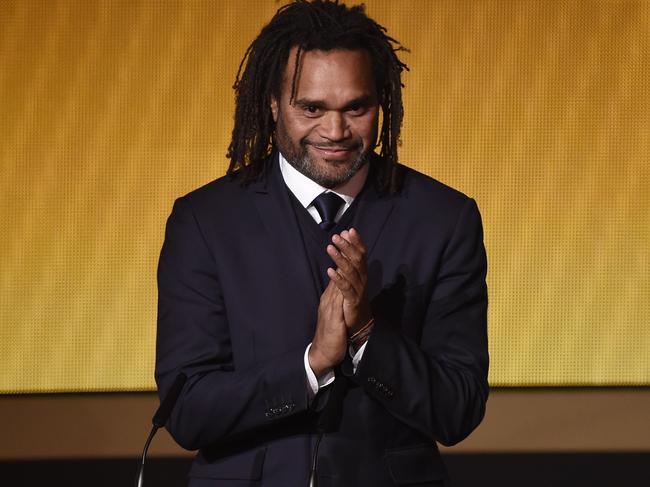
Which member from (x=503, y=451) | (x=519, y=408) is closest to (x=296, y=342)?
(x=503, y=451)

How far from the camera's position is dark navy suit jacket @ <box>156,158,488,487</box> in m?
1.53

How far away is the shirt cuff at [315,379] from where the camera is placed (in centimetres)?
152

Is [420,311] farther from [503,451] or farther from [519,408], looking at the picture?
[519,408]

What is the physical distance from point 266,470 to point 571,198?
9.81 feet

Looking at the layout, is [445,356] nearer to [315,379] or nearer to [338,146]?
[315,379]

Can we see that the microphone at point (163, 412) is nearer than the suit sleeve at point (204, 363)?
Yes

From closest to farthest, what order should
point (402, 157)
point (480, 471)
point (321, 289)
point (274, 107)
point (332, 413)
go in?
point (332, 413), point (321, 289), point (274, 107), point (480, 471), point (402, 157)

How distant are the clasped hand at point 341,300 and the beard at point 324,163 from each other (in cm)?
18

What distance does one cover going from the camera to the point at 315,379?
1.52 m

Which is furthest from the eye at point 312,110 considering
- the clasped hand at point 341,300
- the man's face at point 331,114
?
the clasped hand at point 341,300

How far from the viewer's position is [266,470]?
155cm

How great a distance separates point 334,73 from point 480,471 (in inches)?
84.1

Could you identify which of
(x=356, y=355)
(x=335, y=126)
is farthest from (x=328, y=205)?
(x=356, y=355)

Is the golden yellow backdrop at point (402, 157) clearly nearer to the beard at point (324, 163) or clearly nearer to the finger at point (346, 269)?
the beard at point (324, 163)
